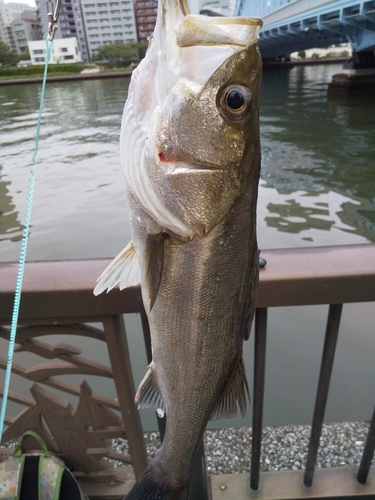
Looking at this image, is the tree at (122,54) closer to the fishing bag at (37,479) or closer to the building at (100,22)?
the building at (100,22)

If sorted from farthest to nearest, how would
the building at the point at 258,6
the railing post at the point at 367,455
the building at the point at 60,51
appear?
the building at the point at 60,51 → the building at the point at 258,6 → the railing post at the point at 367,455

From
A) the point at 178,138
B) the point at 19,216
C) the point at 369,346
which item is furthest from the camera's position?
the point at 19,216

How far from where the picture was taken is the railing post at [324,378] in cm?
149

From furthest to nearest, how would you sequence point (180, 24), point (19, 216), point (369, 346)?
point (19, 216)
point (369, 346)
point (180, 24)

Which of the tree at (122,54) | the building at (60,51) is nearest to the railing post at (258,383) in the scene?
the tree at (122,54)

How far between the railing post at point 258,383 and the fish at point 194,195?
26 cm

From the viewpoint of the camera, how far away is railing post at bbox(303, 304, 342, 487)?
4.88 feet

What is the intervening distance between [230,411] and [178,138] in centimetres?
93

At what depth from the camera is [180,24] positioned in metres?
0.94

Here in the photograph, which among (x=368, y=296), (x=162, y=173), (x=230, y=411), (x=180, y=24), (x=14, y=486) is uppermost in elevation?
(x=180, y=24)

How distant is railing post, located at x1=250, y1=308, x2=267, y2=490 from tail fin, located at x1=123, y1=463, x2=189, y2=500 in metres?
0.48

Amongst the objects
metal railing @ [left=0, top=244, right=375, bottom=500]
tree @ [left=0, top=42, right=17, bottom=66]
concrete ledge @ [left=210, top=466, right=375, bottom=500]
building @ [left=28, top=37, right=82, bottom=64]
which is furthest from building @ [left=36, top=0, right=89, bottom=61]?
concrete ledge @ [left=210, top=466, right=375, bottom=500]

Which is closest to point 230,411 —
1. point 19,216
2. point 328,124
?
point 19,216

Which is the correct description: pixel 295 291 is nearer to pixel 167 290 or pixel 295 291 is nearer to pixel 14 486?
pixel 167 290
